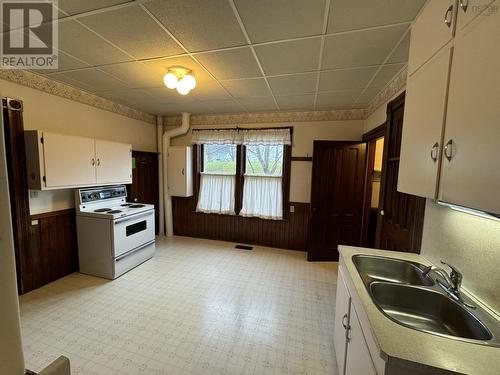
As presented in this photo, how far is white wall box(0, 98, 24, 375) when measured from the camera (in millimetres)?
418

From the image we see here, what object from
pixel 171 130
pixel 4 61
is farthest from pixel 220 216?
pixel 4 61

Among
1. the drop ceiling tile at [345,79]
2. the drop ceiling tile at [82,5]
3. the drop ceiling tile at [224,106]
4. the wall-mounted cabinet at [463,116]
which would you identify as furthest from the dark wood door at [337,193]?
the drop ceiling tile at [82,5]

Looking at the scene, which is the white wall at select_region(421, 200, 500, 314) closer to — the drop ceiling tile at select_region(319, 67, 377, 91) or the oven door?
the drop ceiling tile at select_region(319, 67, 377, 91)

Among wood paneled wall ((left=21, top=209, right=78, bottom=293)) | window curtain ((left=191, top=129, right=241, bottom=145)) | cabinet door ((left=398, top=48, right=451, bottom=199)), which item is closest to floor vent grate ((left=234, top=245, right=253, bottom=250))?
window curtain ((left=191, top=129, right=241, bottom=145))

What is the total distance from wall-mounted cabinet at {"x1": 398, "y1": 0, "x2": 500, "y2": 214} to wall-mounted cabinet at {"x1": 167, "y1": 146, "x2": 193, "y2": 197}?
12.2 ft

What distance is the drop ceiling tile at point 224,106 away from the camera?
11.6ft

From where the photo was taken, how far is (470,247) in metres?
1.31

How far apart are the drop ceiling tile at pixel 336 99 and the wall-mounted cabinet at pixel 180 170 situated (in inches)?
98.0

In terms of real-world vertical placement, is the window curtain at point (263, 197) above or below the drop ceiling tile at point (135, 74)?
below

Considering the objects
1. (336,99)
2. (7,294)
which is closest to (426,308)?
(7,294)

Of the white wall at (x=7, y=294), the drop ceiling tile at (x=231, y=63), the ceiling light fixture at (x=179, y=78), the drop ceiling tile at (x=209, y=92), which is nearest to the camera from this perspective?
the white wall at (x=7, y=294)

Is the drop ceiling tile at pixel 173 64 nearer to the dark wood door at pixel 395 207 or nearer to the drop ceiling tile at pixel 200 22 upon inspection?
the drop ceiling tile at pixel 200 22

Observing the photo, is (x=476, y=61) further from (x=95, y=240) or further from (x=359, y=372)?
(x=95, y=240)

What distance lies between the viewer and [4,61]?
222 centimetres
